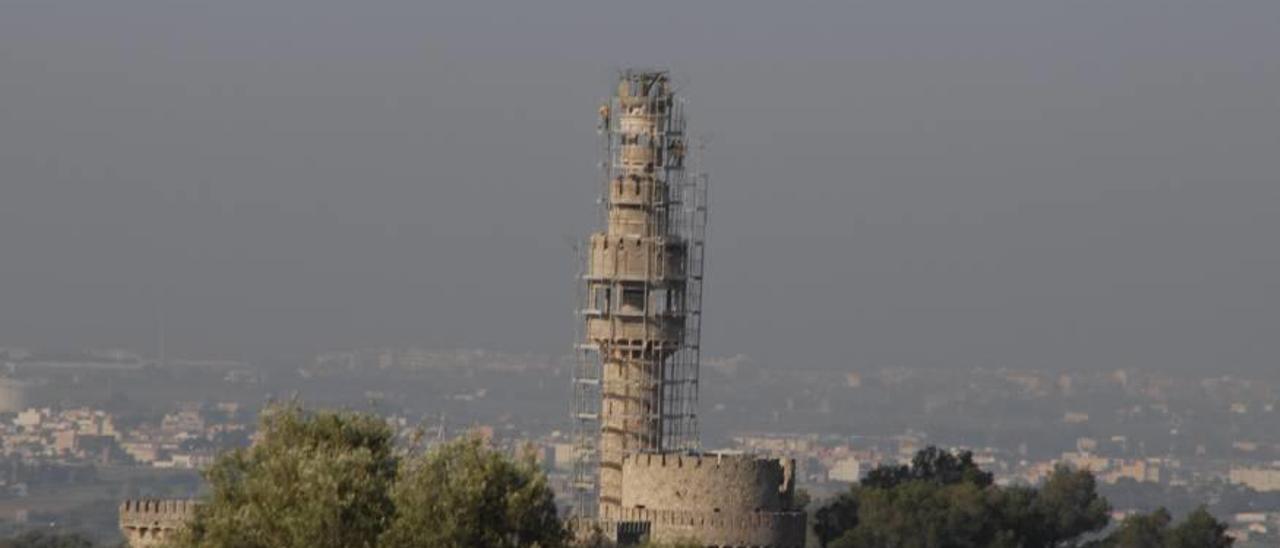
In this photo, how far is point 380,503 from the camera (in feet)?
170

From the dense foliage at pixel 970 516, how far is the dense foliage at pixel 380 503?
31.0m

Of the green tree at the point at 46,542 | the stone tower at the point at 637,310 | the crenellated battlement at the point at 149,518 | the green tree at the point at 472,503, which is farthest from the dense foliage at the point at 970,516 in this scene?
the green tree at the point at 46,542

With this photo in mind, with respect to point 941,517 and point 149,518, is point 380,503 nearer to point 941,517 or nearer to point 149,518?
point 149,518

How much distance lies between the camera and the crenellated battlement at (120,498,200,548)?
63.4 metres

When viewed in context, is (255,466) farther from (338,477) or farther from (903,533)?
(903,533)

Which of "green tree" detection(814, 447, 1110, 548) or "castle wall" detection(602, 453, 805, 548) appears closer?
"castle wall" detection(602, 453, 805, 548)

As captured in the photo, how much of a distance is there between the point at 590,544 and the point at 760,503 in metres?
7.23

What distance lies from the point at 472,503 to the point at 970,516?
115 ft

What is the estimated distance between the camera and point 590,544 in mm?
59031

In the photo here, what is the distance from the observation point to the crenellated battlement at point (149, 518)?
63.4 m

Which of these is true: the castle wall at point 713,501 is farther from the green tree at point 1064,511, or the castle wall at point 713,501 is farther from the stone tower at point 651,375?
the green tree at point 1064,511

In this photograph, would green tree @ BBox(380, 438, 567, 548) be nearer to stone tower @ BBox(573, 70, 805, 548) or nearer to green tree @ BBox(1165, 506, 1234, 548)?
stone tower @ BBox(573, 70, 805, 548)

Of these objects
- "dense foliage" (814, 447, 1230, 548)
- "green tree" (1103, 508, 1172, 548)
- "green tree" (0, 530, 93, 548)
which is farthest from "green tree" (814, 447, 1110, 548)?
"green tree" (0, 530, 93, 548)

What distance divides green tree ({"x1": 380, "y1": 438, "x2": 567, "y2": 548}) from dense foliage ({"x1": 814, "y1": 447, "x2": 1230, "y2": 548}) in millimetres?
31045
